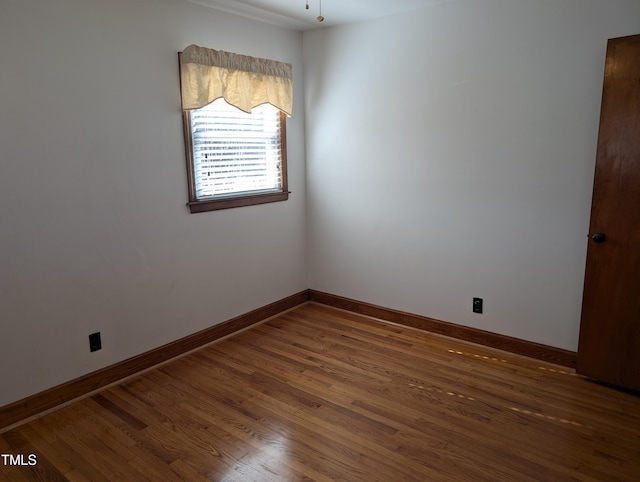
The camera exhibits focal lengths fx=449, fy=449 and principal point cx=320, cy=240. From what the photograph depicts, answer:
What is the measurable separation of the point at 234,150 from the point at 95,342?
5.45ft

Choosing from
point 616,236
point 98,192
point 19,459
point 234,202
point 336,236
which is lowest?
point 19,459

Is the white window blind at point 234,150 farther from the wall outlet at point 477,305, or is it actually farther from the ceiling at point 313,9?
the wall outlet at point 477,305

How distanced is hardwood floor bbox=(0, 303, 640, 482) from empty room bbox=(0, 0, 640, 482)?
0.05 feet

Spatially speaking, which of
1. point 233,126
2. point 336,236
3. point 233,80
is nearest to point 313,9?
point 233,80

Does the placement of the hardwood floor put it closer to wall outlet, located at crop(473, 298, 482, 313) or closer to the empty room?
the empty room

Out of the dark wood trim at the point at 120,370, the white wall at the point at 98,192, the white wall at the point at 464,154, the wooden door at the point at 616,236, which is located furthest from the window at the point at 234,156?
the wooden door at the point at 616,236

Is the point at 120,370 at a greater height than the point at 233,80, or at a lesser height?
lesser

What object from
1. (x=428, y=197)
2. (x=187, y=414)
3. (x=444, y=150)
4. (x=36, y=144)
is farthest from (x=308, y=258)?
(x=36, y=144)

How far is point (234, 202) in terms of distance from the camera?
3492 mm

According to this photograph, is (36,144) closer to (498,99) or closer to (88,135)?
(88,135)

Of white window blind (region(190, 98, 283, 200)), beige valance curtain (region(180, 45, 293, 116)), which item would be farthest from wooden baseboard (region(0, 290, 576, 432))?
beige valance curtain (region(180, 45, 293, 116))

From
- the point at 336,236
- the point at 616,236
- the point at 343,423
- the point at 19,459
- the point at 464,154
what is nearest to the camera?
the point at 19,459

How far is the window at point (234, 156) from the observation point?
3.21 m

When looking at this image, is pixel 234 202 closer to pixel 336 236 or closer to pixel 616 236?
pixel 336 236
